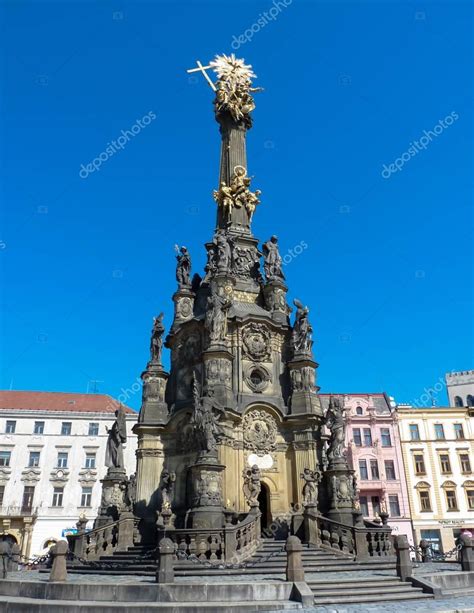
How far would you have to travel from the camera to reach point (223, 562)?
1425 centimetres

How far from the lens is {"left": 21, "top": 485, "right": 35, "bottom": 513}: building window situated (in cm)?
3881

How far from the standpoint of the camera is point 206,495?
16656mm

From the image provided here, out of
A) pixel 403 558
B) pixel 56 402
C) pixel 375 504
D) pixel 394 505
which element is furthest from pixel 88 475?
pixel 403 558

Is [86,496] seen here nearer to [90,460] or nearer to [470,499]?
[90,460]

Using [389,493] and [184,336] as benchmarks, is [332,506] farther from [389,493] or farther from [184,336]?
[389,493]

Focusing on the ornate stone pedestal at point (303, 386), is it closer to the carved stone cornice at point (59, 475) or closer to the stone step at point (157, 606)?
the stone step at point (157, 606)

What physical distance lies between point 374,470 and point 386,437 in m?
2.86

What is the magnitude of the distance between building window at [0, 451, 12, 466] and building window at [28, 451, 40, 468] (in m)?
1.59

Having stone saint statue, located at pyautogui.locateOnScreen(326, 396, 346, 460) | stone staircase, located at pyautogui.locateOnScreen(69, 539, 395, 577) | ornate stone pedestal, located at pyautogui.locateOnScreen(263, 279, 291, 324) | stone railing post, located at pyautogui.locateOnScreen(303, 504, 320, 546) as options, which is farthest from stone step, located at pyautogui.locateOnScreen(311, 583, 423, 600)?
ornate stone pedestal, located at pyautogui.locateOnScreen(263, 279, 291, 324)

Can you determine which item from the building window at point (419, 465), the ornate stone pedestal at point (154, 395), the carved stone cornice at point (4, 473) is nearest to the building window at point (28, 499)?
the carved stone cornice at point (4, 473)

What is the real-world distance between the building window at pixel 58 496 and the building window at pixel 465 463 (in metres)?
30.8

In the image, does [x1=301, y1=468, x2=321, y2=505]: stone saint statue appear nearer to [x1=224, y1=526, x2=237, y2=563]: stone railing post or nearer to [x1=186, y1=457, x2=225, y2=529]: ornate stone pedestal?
[x1=186, y1=457, x2=225, y2=529]: ornate stone pedestal

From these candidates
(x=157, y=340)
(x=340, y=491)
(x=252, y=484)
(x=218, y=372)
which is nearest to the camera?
(x=252, y=484)

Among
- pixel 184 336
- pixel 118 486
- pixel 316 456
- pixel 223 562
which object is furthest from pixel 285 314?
pixel 223 562
